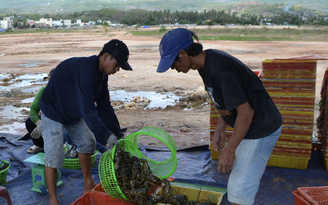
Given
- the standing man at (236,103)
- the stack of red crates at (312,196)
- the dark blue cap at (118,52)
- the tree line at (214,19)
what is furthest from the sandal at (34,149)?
the tree line at (214,19)

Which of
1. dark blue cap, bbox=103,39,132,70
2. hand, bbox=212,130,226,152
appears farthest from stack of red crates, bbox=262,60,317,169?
dark blue cap, bbox=103,39,132,70

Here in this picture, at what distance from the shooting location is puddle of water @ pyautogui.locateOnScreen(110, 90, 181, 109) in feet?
27.6

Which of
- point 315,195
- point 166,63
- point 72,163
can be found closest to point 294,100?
point 315,195

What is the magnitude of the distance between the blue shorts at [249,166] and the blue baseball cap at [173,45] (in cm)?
87

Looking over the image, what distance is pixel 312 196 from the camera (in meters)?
2.17

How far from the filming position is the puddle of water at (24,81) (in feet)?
35.0

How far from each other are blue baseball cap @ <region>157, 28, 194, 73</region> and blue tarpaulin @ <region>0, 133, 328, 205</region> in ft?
A: 6.19

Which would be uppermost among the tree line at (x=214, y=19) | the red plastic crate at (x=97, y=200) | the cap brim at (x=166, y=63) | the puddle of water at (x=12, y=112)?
the tree line at (x=214, y=19)

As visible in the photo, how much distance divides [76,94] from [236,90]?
1665 mm

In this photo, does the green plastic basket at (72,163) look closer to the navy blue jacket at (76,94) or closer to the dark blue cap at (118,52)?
the navy blue jacket at (76,94)

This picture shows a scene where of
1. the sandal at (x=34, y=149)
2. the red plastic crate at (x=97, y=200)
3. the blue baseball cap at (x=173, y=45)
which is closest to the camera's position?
the blue baseball cap at (x=173, y=45)

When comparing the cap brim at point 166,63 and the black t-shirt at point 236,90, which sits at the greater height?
the cap brim at point 166,63

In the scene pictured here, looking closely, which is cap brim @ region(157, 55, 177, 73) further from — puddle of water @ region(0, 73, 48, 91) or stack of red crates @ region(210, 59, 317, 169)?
puddle of water @ region(0, 73, 48, 91)

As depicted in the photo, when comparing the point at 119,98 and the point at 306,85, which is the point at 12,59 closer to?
the point at 119,98
